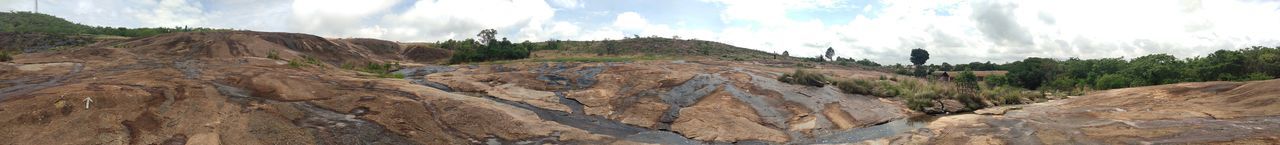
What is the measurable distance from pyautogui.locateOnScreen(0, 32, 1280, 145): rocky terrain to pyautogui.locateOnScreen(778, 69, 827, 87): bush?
0.64m

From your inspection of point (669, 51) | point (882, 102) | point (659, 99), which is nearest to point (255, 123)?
point (659, 99)

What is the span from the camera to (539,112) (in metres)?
18.2

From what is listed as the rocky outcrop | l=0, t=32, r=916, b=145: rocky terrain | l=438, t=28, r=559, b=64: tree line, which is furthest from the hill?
the rocky outcrop

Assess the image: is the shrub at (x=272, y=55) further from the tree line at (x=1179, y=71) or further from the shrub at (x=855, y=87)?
the tree line at (x=1179, y=71)

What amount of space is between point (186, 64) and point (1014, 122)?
28.0 meters

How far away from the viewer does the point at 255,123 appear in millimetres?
12531

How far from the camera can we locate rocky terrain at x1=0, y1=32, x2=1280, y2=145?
1214 cm

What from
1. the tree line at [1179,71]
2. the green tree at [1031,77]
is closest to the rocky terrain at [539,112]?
the tree line at [1179,71]

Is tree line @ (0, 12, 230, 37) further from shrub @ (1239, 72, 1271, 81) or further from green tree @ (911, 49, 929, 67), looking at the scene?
green tree @ (911, 49, 929, 67)

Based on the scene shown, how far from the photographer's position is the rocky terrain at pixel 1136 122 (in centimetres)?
1297

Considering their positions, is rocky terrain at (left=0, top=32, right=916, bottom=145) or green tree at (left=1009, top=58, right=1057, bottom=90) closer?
rocky terrain at (left=0, top=32, right=916, bottom=145)

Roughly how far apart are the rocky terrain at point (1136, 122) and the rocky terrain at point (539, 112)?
0.05 meters

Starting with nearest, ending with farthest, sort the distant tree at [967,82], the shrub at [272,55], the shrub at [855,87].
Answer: the shrub at [855,87] < the distant tree at [967,82] < the shrub at [272,55]

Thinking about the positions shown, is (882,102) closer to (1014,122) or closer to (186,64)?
(1014,122)
